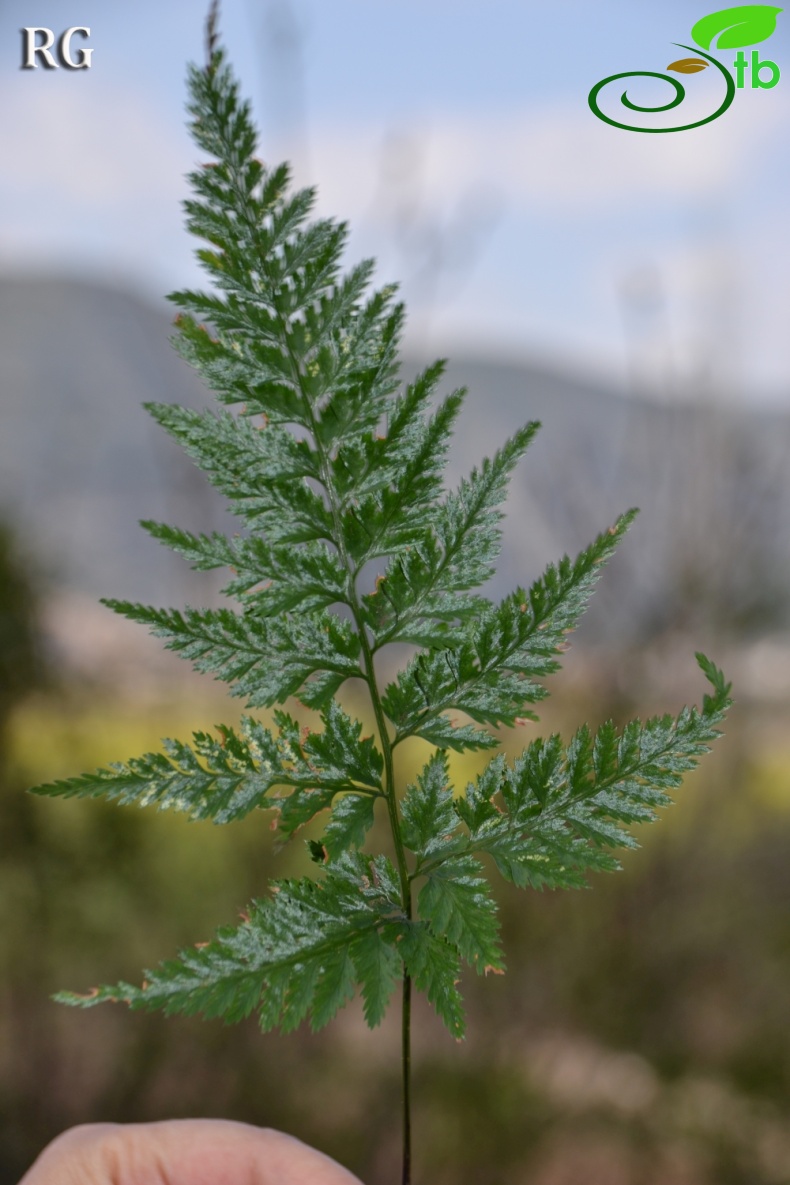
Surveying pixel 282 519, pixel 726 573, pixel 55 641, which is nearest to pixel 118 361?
pixel 55 641

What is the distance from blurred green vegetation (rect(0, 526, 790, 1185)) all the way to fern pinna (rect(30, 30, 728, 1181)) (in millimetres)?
2555

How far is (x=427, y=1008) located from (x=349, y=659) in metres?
3.36

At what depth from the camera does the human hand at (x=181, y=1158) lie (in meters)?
0.84

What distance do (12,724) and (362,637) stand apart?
2.93 m

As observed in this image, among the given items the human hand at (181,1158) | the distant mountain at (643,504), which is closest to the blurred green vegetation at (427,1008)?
the distant mountain at (643,504)

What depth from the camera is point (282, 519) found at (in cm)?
48

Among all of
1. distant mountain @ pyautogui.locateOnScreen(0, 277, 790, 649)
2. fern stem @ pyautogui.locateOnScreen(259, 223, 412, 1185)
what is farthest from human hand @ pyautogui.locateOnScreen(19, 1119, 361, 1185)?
distant mountain @ pyautogui.locateOnScreen(0, 277, 790, 649)

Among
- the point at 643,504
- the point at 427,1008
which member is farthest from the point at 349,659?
the point at 427,1008

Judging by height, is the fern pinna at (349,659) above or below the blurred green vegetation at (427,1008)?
above

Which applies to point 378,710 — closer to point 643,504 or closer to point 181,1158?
point 181,1158

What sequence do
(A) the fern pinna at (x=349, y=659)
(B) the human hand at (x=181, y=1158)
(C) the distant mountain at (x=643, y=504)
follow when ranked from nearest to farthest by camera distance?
(A) the fern pinna at (x=349, y=659) < (B) the human hand at (x=181, y=1158) < (C) the distant mountain at (x=643, y=504)

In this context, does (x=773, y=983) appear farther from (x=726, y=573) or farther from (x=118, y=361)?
(x=118, y=361)

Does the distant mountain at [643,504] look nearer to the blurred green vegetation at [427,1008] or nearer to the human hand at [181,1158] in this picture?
the blurred green vegetation at [427,1008]

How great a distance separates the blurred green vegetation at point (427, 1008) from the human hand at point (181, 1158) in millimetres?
2098
